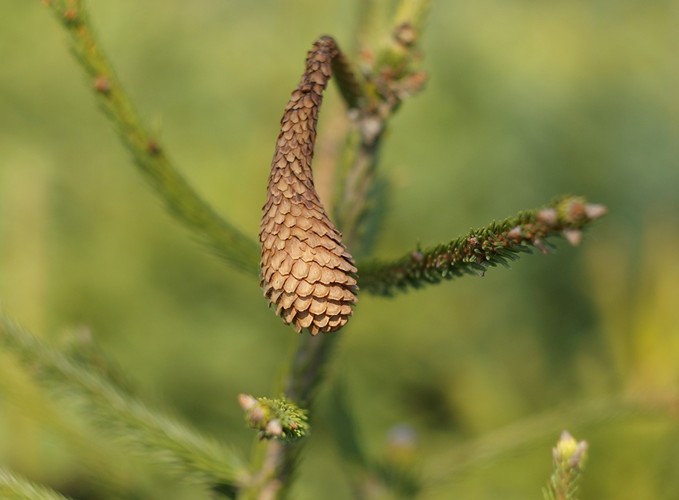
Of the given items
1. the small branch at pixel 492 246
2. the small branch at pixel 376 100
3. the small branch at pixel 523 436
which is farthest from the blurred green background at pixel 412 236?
the small branch at pixel 492 246

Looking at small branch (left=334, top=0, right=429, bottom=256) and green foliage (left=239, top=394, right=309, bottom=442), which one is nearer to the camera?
green foliage (left=239, top=394, right=309, bottom=442)

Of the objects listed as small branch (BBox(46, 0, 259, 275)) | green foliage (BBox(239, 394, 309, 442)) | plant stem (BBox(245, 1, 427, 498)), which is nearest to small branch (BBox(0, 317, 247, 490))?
plant stem (BBox(245, 1, 427, 498))

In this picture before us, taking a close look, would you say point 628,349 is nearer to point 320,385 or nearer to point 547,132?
point 320,385

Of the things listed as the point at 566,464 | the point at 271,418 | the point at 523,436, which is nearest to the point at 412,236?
the point at 523,436

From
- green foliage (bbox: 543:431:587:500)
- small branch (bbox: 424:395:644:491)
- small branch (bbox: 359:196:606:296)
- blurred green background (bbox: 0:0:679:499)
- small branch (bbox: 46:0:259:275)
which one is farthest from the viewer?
blurred green background (bbox: 0:0:679:499)

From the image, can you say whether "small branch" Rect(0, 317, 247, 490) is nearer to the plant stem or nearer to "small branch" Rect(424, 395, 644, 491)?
the plant stem

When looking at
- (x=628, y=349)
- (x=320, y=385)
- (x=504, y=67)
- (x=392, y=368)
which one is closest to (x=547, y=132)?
(x=504, y=67)

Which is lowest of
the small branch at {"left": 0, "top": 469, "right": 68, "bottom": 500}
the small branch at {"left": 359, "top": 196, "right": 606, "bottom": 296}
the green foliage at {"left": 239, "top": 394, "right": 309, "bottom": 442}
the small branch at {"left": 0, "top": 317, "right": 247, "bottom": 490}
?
the small branch at {"left": 0, "top": 469, "right": 68, "bottom": 500}
